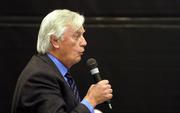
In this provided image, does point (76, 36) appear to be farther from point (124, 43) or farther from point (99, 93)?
point (124, 43)

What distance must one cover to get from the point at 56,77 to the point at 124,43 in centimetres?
122

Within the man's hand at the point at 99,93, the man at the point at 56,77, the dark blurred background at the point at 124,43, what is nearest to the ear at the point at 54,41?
the man at the point at 56,77

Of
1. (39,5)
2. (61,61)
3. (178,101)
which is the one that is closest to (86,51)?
(39,5)

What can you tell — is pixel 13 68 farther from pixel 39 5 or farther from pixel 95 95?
pixel 95 95

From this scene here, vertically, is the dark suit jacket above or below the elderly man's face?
below

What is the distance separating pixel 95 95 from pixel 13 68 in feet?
4.68

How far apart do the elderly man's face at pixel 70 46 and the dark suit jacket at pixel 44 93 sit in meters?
0.08

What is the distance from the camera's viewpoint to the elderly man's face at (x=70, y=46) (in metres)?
2.05

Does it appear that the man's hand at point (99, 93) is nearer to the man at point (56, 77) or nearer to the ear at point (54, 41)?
the man at point (56, 77)

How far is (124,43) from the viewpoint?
3094 millimetres

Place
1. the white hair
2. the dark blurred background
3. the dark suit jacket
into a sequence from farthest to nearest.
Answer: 1. the dark blurred background
2. the white hair
3. the dark suit jacket

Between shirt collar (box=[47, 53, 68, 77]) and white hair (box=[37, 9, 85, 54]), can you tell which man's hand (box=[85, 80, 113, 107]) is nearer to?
shirt collar (box=[47, 53, 68, 77])

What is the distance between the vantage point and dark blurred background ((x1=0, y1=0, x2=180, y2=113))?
3.06 meters

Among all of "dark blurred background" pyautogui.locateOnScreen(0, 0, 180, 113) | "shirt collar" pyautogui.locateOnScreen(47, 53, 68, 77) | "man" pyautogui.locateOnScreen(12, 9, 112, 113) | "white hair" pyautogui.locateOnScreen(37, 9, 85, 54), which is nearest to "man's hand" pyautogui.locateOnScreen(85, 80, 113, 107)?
"man" pyautogui.locateOnScreen(12, 9, 112, 113)
